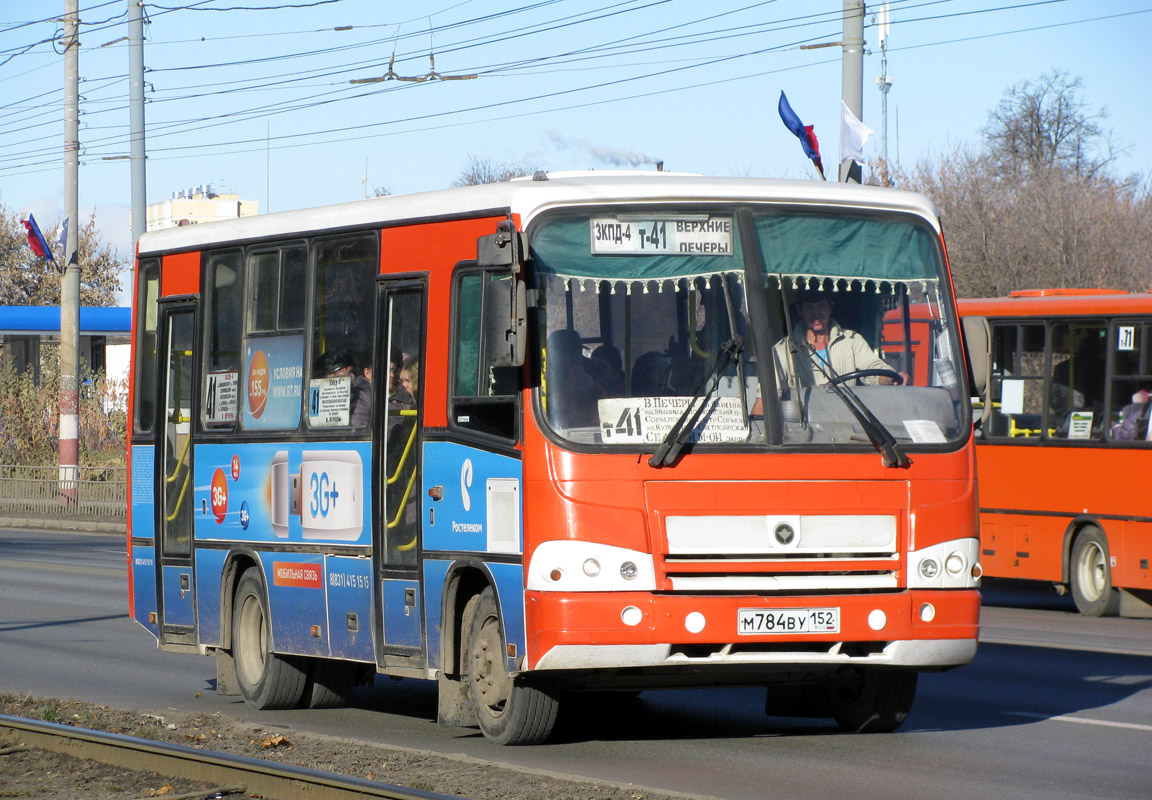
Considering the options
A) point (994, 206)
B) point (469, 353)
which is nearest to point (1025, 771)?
point (469, 353)

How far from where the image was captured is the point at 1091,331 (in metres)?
18.6

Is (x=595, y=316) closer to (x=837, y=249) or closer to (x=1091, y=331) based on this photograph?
(x=837, y=249)

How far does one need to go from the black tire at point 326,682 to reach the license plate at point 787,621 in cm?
392

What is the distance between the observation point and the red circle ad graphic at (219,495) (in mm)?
12000

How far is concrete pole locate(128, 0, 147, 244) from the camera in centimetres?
3353

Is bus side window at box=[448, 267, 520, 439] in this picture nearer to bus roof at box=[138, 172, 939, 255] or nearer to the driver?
bus roof at box=[138, 172, 939, 255]

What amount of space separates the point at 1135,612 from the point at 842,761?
10187mm

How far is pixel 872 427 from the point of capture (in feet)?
30.0

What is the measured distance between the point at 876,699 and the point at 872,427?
1771mm

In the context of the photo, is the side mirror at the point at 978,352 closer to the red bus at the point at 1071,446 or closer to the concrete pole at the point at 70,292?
the red bus at the point at 1071,446

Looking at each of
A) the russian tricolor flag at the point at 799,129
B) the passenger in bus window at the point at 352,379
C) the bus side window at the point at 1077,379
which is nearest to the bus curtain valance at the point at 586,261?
the passenger in bus window at the point at 352,379

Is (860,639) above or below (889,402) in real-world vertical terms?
below

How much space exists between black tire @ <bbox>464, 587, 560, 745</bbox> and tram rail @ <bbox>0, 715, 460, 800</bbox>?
4.25ft

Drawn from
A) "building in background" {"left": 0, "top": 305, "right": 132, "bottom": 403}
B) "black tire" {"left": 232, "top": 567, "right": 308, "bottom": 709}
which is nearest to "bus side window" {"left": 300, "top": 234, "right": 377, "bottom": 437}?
"black tire" {"left": 232, "top": 567, "right": 308, "bottom": 709}
